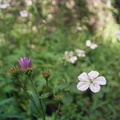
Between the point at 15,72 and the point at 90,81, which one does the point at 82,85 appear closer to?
the point at 90,81

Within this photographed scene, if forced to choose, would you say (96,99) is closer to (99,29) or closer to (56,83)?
(56,83)

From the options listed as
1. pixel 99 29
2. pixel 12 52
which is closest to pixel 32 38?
pixel 12 52

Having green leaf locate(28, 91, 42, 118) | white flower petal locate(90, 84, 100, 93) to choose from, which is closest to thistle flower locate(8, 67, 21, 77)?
green leaf locate(28, 91, 42, 118)

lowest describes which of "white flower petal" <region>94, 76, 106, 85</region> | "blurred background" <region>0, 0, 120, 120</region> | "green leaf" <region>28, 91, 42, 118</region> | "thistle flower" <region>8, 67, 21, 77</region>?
"blurred background" <region>0, 0, 120, 120</region>

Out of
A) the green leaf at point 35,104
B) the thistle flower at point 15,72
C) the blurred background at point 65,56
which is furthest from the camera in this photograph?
the blurred background at point 65,56

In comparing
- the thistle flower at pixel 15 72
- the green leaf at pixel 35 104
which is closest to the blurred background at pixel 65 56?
the green leaf at pixel 35 104

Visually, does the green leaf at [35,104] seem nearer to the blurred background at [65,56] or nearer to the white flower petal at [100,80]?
the blurred background at [65,56]

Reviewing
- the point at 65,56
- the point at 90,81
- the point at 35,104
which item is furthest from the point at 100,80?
the point at 65,56

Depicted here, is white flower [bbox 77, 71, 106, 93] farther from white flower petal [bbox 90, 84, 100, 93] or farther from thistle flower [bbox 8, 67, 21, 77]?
thistle flower [bbox 8, 67, 21, 77]

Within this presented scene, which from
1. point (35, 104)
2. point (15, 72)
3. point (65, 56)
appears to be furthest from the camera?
point (65, 56)
